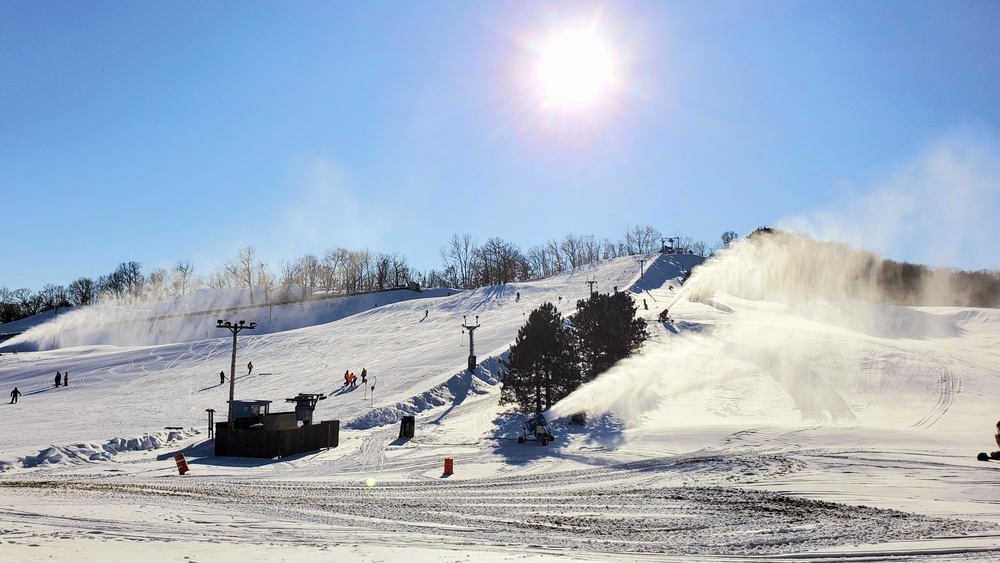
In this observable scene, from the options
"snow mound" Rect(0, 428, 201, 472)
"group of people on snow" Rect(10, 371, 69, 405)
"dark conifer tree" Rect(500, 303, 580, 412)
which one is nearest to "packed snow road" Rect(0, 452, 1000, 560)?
"snow mound" Rect(0, 428, 201, 472)

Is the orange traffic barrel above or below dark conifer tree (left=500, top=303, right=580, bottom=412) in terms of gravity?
below

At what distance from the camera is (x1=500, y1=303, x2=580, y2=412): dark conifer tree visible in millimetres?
35281

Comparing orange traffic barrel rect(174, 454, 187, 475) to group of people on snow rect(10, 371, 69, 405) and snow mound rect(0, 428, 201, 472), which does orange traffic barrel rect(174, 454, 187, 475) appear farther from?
group of people on snow rect(10, 371, 69, 405)

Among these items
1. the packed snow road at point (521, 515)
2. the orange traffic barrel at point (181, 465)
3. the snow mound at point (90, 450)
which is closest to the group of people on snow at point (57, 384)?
the snow mound at point (90, 450)

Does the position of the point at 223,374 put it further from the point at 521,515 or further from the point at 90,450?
the point at 521,515

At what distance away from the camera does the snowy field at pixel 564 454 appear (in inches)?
480

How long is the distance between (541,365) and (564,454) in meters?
10.0

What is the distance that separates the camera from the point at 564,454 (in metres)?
25.9

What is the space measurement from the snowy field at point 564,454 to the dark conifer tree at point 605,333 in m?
1.43

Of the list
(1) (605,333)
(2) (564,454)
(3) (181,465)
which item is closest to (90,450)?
(3) (181,465)

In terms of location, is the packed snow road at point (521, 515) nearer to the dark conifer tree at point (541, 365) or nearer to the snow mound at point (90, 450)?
the snow mound at point (90, 450)

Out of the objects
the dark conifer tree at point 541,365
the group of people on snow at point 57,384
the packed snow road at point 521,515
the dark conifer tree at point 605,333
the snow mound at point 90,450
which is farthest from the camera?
the group of people on snow at point 57,384

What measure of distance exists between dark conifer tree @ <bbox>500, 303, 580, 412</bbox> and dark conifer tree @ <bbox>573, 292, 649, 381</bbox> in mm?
2984

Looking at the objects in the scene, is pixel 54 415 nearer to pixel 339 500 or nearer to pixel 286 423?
pixel 286 423
